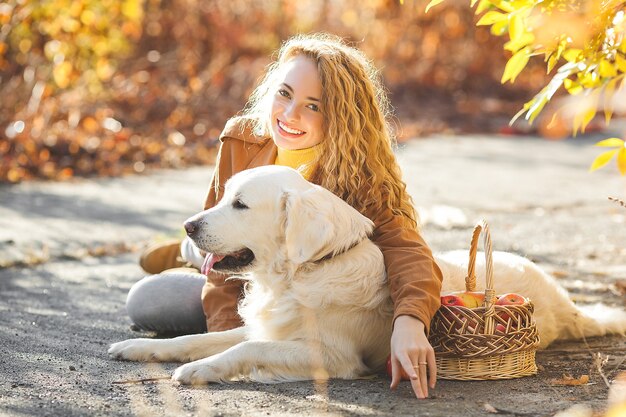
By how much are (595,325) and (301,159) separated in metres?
1.71

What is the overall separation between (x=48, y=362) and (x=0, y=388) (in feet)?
1.55

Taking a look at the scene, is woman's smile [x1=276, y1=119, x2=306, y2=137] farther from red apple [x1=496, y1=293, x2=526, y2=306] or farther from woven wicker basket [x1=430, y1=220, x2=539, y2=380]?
red apple [x1=496, y1=293, x2=526, y2=306]

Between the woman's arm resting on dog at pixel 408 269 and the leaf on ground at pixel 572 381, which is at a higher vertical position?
the woman's arm resting on dog at pixel 408 269

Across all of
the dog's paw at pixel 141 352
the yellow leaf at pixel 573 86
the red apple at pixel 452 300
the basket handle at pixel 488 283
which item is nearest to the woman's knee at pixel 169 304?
the dog's paw at pixel 141 352

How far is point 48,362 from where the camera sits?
4.02 meters

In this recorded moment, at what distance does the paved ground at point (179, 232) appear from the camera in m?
3.46

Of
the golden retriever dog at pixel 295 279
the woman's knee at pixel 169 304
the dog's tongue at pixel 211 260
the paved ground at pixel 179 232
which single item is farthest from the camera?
the woman's knee at pixel 169 304

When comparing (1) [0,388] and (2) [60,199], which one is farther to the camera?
(2) [60,199]

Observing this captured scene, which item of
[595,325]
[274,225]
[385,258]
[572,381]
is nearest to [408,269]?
[385,258]

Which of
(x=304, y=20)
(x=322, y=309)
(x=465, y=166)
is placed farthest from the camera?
(x=304, y=20)

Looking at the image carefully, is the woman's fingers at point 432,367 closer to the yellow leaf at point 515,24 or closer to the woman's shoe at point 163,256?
the yellow leaf at point 515,24

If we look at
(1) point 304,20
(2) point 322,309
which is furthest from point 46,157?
(1) point 304,20

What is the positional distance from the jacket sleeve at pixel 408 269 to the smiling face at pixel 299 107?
532 mm

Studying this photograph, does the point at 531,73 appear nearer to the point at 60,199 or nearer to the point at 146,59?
the point at 146,59
